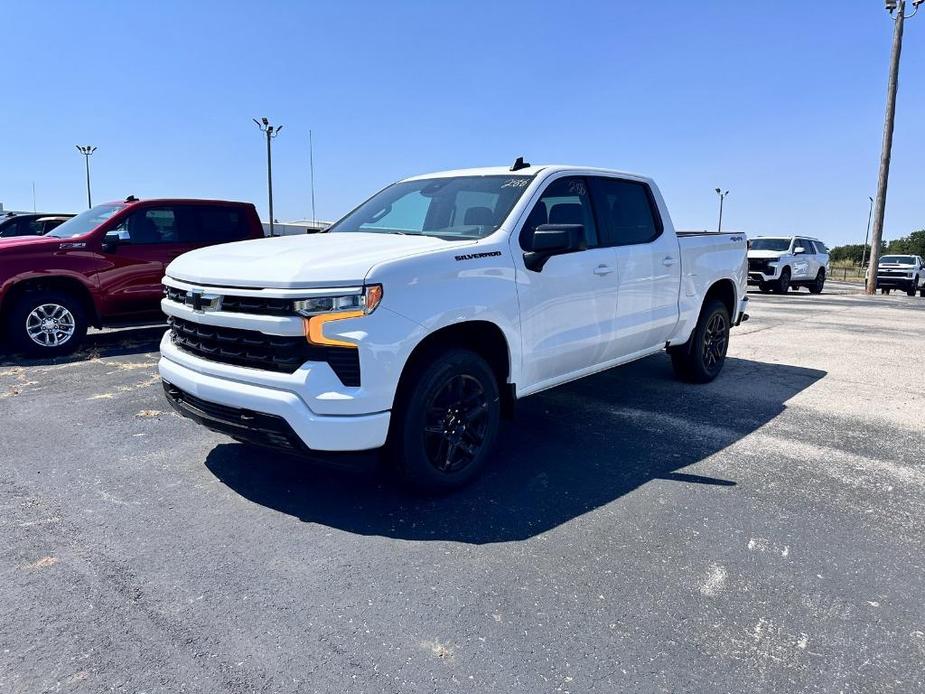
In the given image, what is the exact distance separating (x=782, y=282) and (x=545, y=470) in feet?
61.8

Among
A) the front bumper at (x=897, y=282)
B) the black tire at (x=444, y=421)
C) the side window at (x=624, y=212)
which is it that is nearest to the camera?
the black tire at (x=444, y=421)

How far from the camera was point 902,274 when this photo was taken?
2592 centimetres

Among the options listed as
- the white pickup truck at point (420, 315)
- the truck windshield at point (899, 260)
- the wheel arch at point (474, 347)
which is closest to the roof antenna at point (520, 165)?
the white pickup truck at point (420, 315)

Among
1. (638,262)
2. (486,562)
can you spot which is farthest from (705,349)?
(486,562)

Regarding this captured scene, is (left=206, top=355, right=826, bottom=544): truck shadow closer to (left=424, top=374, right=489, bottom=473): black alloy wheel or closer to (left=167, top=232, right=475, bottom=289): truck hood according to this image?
(left=424, top=374, right=489, bottom=473): black alloy wheel

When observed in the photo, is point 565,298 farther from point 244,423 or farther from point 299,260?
point 244,423

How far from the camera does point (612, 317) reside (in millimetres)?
4777

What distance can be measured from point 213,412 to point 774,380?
562 cm

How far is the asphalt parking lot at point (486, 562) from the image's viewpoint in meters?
2.28

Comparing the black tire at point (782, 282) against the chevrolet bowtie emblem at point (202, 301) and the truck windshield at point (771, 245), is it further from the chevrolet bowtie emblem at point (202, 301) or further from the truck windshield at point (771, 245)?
the chevrolet bowtie emblem at point (202, 301)

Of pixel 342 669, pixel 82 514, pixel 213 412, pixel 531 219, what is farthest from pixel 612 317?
pixel 82 514

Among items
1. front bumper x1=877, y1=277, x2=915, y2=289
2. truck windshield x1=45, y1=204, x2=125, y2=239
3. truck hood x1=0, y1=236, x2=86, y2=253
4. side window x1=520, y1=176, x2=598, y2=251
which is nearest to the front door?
side window x1=520, y1=176, x2=598, y2=251

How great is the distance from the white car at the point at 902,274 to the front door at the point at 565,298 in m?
25.9

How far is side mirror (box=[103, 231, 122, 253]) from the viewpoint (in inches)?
303
